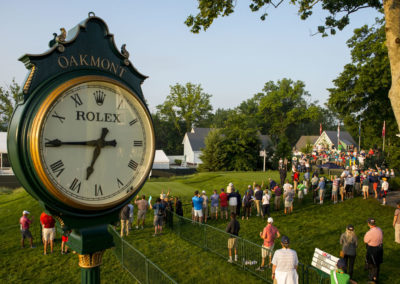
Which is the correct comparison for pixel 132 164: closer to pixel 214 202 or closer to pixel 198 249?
pixel 198 249

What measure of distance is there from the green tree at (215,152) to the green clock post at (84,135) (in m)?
41.8

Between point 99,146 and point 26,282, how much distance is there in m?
11.0

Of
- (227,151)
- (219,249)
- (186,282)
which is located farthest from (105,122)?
(227,151)

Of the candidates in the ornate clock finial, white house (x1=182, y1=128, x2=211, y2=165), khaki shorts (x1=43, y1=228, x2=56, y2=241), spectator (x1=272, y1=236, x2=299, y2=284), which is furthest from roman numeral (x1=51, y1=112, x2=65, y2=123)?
white house (x1=182, y1=128, x2=211, y2=165)

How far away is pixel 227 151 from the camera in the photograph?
4431 cm

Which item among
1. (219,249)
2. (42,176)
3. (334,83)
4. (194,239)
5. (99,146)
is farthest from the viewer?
(334,83)

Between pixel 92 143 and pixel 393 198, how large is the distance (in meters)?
25.6

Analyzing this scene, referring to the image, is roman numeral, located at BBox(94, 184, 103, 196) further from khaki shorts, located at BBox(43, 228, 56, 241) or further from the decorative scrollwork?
khaki shorts, located at BBox(43, 228, 56, 241)

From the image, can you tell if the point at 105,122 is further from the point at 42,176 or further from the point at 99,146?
the point at 42,176

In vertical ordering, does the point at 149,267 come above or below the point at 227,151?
below

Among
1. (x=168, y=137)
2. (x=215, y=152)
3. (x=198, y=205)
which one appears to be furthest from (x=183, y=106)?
(x=198, y=205)

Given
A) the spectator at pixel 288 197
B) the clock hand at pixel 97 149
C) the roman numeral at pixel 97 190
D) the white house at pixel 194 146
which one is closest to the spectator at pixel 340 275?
the roman numeral at pixel 97 190

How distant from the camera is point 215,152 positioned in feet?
145

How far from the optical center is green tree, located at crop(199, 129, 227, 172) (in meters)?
44.2
